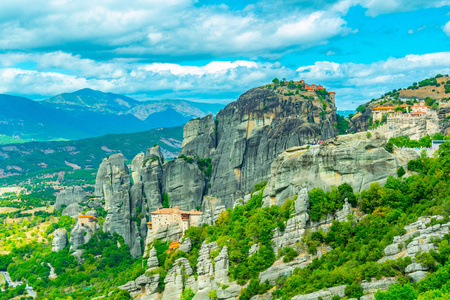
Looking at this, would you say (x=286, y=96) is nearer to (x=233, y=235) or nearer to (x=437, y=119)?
(x=437, y=119)

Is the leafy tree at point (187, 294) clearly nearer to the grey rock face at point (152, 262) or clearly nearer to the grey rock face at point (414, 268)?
the grey rock face at point (152, 262)

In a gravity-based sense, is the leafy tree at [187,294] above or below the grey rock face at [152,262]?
below

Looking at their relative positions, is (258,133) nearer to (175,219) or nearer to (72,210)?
(175,219)

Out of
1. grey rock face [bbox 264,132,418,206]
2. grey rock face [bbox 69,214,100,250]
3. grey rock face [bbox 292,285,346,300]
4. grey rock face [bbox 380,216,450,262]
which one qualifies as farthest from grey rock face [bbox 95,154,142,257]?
grey rock face [bbox 380,216,450,262]

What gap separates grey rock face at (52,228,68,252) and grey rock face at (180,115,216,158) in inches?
1328

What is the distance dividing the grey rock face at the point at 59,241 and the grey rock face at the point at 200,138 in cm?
3374

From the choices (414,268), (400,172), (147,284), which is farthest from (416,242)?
(147,284)

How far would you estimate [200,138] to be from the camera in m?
143

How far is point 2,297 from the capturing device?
11256cm

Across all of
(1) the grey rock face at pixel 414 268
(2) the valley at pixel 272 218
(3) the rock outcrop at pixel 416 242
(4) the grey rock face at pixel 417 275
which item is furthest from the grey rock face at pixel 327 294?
(4) the grey rock face at pixel 417 275

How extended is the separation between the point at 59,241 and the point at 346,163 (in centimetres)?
8740

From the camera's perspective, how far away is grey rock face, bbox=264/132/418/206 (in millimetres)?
61281

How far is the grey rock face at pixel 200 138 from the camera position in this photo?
140 m

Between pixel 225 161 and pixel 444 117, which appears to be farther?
pixel 225 161
